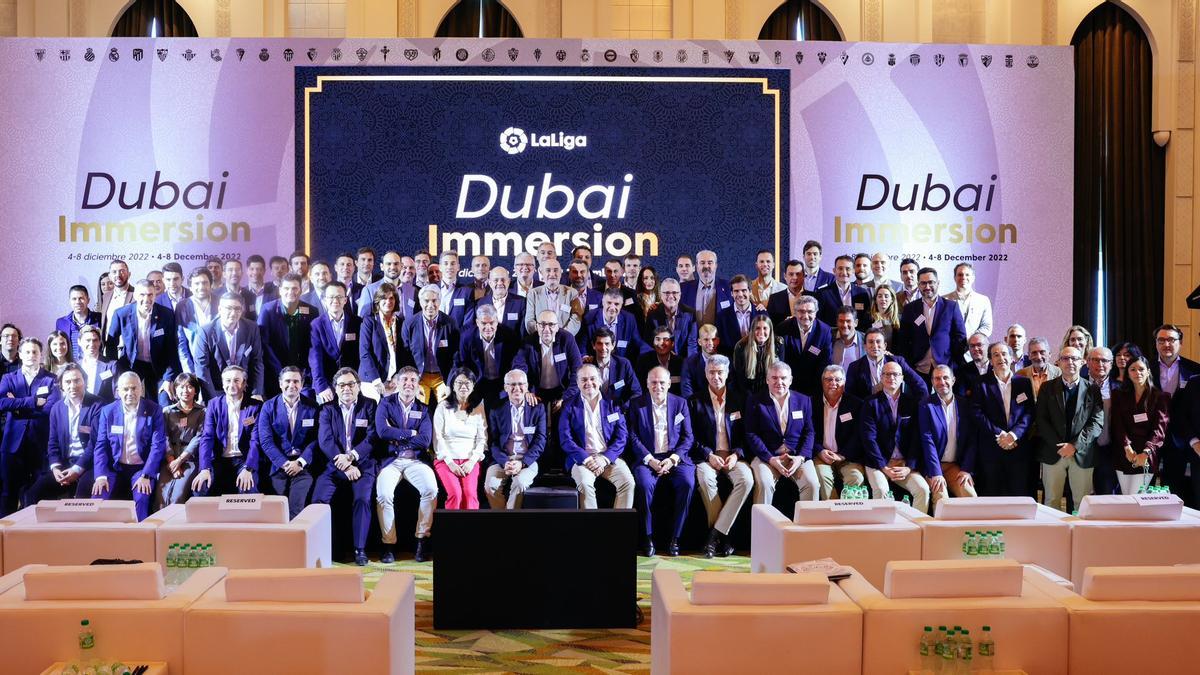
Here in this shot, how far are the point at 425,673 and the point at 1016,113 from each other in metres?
6.61

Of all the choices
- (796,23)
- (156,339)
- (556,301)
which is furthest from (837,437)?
(796,23)

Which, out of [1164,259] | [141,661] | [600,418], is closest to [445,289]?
[600,418]

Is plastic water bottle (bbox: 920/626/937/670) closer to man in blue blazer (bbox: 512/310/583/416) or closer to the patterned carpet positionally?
the patterned carpet

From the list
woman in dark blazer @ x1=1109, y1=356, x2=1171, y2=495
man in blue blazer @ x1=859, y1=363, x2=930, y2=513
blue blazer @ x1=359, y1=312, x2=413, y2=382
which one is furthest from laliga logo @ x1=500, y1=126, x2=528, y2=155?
woman in dark blazer @ x1=1109, y1=356, x2=1171, y2=495

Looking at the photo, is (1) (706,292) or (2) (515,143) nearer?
(1) (706,292)

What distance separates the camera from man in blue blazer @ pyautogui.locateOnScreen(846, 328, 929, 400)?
8070 millimetres

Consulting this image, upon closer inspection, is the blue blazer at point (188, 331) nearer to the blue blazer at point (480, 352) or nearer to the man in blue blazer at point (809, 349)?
the blue blazer at point (480, 352)

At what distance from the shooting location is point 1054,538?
5730mm

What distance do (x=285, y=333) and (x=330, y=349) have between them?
424mm

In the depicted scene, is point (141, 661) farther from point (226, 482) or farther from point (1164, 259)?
point (1164, 259)

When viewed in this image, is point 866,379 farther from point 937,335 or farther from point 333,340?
point 333,340

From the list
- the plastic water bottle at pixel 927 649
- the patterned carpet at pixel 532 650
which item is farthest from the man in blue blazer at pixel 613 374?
the plastic water bottle at pixel 927 649

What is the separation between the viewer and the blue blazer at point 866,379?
8047 millimetres

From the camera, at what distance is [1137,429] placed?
7.86 meters
